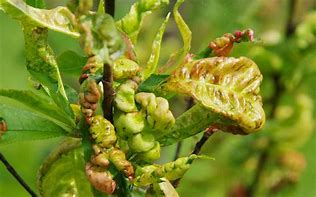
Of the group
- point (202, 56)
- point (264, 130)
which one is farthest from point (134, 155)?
point (264, 130)

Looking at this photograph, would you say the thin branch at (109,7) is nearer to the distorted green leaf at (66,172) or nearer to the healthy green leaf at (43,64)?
the healthy green leaf at (43,64)

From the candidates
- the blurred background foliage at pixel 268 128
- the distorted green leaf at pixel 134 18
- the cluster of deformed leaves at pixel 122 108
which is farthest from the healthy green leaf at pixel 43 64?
the blurred background foliage at pixel 268 128

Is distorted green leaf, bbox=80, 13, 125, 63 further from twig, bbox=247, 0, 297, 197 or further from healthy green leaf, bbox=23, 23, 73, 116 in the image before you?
twig, bbox=247, 0, 297, 197

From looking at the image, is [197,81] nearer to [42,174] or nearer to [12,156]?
[42,174]

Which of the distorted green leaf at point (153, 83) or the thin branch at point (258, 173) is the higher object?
the distorted green leaf at point (153, 83)

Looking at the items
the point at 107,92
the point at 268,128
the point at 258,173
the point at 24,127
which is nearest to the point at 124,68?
the point at 107,92

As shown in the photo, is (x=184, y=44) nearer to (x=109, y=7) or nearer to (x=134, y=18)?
(x=134, y=18)

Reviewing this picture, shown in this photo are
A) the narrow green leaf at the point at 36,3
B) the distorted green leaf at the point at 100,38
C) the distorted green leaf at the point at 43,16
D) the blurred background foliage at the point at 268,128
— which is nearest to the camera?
the distorted green leaf at the point at 100,38

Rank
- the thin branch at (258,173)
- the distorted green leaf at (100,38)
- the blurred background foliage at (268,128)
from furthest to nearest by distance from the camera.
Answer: the thin branch at (258,173) < the blurred background foliage at (268,128) < the distorted green leaf at (100,38)
